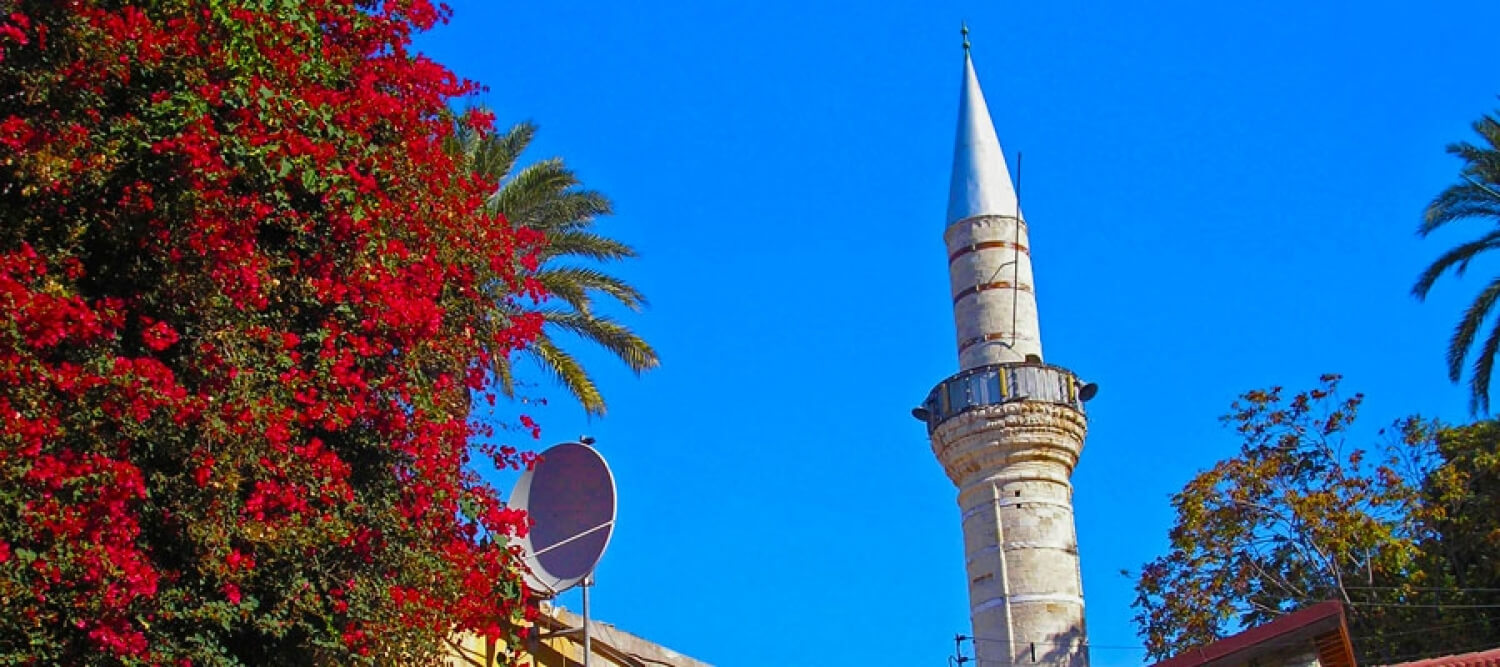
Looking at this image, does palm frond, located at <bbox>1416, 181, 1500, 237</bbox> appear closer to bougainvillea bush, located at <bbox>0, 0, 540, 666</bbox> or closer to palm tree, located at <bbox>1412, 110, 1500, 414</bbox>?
palm tree, located at <bbox>1412, 110, 1500, 414</bbox>

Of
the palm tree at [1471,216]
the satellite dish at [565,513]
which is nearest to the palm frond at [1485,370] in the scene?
the palm tree at [1471,216]

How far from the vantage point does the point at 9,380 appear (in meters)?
9.35

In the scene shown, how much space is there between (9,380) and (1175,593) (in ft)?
61.6

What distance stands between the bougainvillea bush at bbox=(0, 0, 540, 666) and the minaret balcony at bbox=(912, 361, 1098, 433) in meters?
16.2

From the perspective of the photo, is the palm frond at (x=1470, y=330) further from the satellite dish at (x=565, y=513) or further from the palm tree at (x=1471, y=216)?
the satellite dish at (x=565, y=513)

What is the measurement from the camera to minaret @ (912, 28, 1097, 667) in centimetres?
2567

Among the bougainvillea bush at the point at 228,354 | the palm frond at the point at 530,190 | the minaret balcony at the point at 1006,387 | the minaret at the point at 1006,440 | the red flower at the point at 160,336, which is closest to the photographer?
the bougainvillea bush at the point at 228,354

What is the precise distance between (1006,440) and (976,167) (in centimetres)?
532

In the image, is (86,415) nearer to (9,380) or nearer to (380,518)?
(9,380)

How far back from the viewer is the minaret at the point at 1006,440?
25.7 m

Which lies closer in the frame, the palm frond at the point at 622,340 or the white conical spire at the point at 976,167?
the palm frond at the point at 622,340

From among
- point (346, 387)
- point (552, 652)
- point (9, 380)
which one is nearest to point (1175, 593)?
point (552, 652)

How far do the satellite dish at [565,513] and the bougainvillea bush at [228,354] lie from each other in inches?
67.2

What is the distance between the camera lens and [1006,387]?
1067 inches
